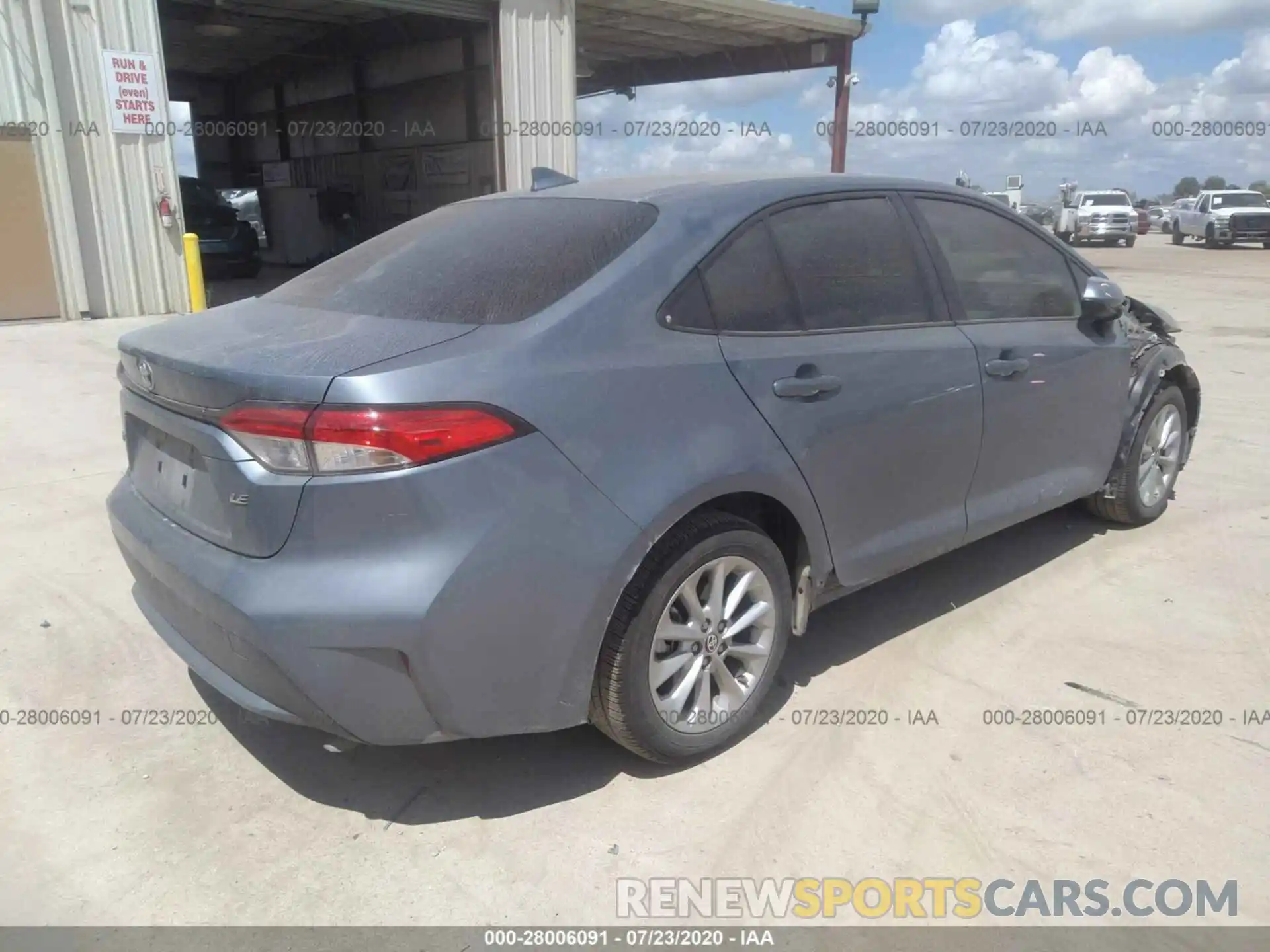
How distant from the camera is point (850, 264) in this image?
10.8 feet

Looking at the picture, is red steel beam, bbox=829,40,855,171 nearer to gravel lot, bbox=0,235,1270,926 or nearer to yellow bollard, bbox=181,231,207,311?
yellow bollard, bbox=181,231,207,311

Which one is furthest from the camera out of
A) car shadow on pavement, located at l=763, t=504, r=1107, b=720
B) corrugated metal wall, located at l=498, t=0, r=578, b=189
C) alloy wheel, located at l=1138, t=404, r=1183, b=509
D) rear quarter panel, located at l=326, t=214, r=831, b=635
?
corrugated metal wall, located at l=498, t=0, r=578, b=189

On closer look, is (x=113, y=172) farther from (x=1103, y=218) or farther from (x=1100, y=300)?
(x=1103, y=218)

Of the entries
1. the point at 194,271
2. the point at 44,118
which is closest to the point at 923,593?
the point at 194,271

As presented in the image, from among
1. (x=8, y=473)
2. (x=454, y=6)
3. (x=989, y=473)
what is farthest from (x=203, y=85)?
(x=989, y=473)

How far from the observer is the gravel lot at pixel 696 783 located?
2477 mm

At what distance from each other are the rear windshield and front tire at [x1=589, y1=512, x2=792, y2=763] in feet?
2.57

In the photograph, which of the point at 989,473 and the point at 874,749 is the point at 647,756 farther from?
the point at 989,473

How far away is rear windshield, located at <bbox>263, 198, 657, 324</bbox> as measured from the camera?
105 inches

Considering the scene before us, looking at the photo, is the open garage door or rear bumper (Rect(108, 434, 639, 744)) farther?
the open garage door

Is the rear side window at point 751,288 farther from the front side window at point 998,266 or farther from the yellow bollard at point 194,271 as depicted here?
the yellow bollard at point 194,271

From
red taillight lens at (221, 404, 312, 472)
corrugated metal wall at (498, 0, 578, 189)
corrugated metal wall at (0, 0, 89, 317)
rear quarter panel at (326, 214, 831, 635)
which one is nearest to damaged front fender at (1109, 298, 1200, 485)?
rear quarter panel at (326, 214, 831, 635)

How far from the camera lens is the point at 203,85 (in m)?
24.9
